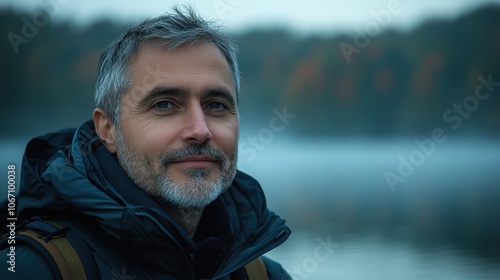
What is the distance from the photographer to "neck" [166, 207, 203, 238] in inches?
74.1

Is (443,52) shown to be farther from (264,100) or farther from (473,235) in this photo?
(473,235)

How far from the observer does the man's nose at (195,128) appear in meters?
1.75

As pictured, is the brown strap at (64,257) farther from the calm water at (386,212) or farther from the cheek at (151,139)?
the calm water at (386,212)

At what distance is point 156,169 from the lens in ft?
5.85

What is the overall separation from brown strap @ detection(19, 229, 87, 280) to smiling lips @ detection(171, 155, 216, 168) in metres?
0.43

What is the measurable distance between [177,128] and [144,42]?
0.32 metres

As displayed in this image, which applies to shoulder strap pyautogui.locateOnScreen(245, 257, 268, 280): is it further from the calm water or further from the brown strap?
the calm water

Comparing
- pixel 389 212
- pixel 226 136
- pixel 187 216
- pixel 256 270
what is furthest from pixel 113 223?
pixel 389 212

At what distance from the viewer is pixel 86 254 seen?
153 cm

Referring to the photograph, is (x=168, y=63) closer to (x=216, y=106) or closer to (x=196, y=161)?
(x=216, y=106)

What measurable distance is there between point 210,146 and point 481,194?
686 inches

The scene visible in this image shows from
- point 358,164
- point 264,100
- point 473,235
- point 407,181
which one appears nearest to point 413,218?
point 473,235

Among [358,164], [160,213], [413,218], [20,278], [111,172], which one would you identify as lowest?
[20,278]

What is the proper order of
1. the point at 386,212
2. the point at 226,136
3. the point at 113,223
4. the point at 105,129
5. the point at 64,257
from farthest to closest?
the point at 386,212, the point at 105,129, the point at 226,136, the point at 113,223, the point at 64,257
